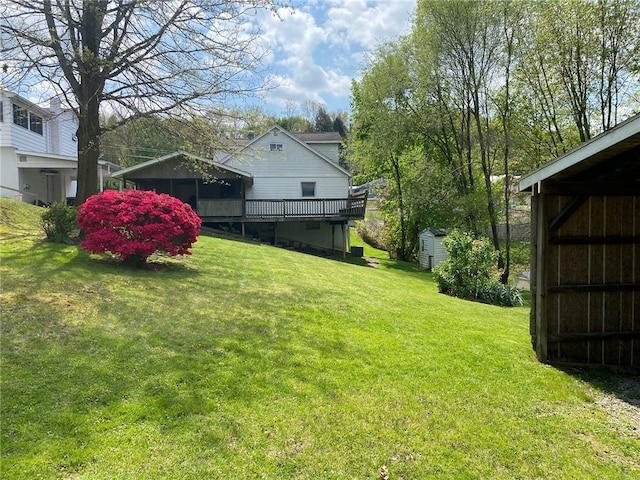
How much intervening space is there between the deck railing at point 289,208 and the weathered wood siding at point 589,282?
15144 millimetres

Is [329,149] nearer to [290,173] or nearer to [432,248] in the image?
[290,173]

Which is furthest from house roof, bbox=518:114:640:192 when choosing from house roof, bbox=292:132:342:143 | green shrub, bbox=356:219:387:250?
green shrub, bbox=356:219:387:250

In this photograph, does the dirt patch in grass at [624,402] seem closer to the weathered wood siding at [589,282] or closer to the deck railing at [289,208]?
the weathered wood siding at [589,282]

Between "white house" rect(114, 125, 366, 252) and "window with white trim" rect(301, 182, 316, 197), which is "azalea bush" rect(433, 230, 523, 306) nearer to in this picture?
"white house" rect(114, 125, 366, 252)

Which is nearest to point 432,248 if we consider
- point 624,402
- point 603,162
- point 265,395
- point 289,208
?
point 289,208

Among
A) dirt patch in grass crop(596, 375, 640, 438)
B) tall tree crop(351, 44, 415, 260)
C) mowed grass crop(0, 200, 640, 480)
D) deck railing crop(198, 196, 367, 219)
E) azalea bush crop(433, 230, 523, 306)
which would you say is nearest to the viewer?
mowed grass crop(0, 200, 640, 480)

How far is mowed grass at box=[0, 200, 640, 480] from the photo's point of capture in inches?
121

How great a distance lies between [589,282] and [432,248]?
54.6ft

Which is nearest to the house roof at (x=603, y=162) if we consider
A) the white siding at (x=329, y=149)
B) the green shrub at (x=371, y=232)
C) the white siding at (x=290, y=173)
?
the white siding at (x=290, y=173)

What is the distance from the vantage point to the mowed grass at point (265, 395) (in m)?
3.08

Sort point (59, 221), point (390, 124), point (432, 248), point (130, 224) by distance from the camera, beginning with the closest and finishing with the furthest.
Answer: point (130, 224)
point (59, 221)
point (432, 248)
point (390, 124)

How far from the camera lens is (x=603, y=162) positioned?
5.31 m

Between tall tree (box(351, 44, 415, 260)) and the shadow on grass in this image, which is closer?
the shadow on grass

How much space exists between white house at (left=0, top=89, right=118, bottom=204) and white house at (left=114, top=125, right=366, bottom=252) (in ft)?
11.6
